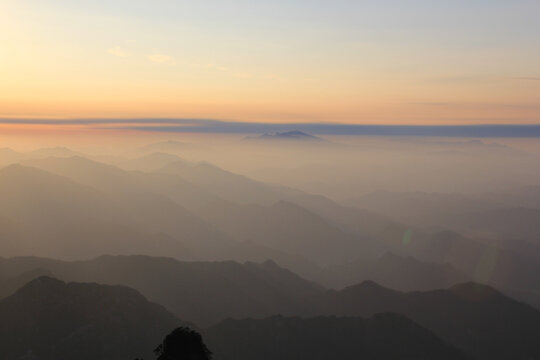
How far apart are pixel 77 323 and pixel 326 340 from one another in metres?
74.3

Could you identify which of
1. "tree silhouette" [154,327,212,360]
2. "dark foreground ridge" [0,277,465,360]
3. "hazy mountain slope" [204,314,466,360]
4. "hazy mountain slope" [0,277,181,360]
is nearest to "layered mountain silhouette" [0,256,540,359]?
"hazy mountain slope" [204,314,466,360]

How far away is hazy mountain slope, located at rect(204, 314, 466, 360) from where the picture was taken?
451ft

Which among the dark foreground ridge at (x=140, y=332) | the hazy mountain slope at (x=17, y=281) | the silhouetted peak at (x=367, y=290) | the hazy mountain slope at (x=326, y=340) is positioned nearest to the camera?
the dark foreground ridge at (x=140, y=332)

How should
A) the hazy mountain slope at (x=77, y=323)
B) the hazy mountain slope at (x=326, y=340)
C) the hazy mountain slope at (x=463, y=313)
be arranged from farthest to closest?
the hazy mountain slope at (x=463, y=313) < the hazy mountain slope at (x=326, y=340) < the hazy mountain slope at (x=77, y=323)

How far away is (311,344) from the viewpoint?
141 meters

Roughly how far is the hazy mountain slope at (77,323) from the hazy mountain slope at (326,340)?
19041mm

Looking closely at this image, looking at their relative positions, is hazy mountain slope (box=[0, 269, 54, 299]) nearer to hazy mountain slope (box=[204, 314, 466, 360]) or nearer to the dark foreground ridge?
the dark foreground ridge

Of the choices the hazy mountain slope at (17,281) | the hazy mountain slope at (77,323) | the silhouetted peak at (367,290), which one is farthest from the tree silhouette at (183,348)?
the silhouetted peak at (367,290)

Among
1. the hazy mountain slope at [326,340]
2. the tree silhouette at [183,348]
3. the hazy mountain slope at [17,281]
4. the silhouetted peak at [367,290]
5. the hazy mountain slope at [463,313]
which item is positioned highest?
the tree silhouette at [183,348]

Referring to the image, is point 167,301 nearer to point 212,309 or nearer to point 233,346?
point 212,309

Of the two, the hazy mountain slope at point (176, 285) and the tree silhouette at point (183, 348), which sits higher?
the tree silhouette at point (183, 348)

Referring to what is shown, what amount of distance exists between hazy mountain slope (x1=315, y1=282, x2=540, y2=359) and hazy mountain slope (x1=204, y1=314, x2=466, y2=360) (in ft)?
105

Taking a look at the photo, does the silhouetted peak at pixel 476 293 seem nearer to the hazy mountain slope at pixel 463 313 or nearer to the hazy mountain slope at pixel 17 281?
the hazy mountain slope at pixel 463 313

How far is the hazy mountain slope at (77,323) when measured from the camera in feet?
378
